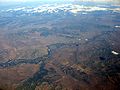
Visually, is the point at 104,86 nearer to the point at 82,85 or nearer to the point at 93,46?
the point at 82,85

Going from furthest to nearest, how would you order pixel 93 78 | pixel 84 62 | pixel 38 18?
1. pixel 38 18
2. pixel 84 62
3. pixel 93 78

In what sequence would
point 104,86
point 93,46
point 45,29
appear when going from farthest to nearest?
point 45,29 < point 93,46 < point 104,86

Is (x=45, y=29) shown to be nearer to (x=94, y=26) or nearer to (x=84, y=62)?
(x=94, y=26)

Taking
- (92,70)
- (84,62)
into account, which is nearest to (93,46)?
(84,62)

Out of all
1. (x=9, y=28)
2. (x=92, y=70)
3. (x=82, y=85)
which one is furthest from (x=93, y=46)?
(x=9, y=28)

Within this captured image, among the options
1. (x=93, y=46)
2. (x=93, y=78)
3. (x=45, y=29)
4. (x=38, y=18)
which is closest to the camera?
(x=93, y=78)

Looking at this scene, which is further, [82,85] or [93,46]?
[93,46]
